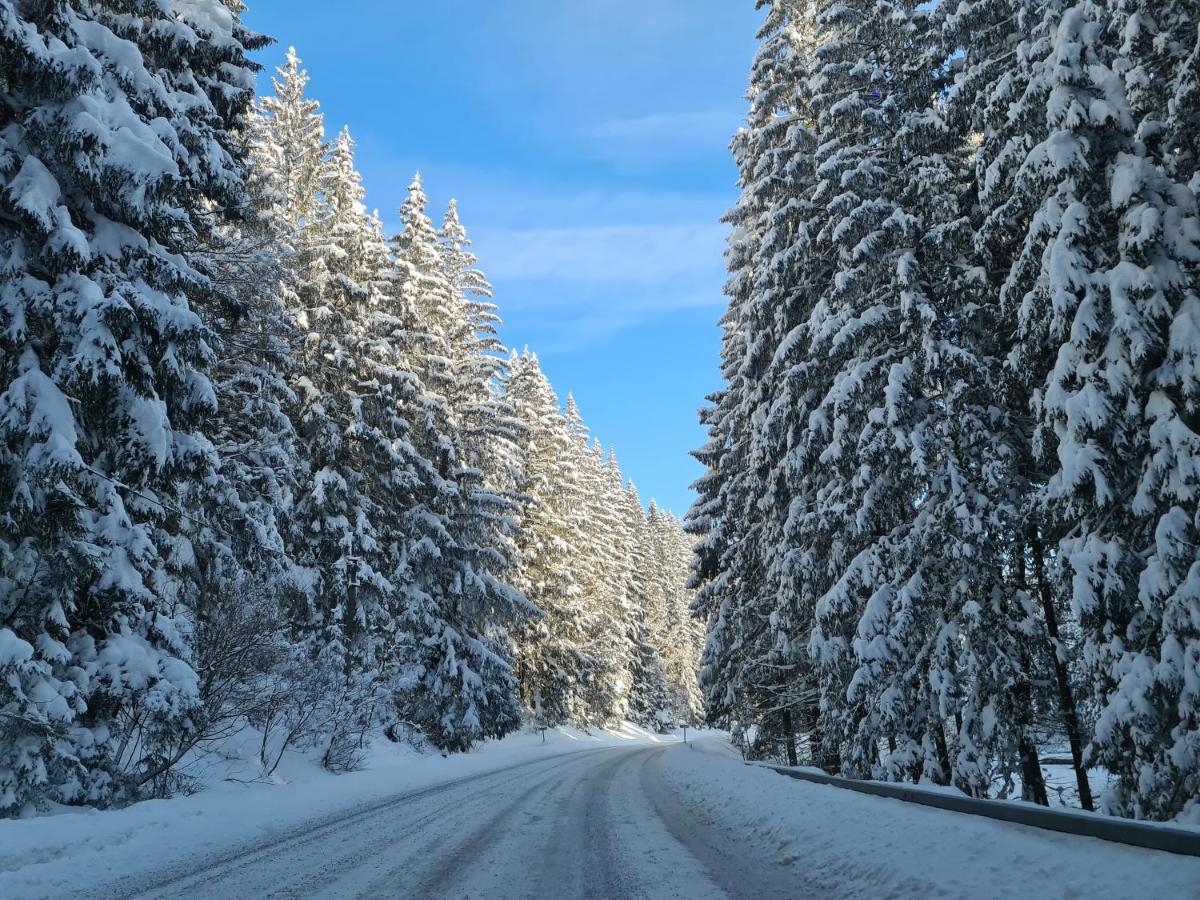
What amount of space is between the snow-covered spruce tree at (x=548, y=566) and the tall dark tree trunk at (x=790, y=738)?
1383 cm

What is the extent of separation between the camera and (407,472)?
22.7 m

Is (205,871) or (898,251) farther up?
(898,251)

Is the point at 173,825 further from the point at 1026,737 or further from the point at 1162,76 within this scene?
the point at 1162,76

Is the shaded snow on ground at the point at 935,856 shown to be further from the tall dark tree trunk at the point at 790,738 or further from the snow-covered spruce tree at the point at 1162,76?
the tall dark tree trunk at the point at 790,738

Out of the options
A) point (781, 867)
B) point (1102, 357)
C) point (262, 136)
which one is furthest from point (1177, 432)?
point (262, 136)

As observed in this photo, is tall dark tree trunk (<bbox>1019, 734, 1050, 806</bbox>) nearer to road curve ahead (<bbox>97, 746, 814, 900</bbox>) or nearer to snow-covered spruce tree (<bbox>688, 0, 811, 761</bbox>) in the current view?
snow-covered spruce tree (<bbox>688, 0, 811, 761</bbox>)

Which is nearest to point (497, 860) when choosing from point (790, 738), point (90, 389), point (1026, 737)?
point (90, 389)

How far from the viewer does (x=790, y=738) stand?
834 inches

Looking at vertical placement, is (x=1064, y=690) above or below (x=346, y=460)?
below

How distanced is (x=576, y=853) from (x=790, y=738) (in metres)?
15.1

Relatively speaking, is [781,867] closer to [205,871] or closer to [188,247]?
[205,871]

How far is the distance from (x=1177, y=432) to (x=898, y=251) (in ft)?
22.0

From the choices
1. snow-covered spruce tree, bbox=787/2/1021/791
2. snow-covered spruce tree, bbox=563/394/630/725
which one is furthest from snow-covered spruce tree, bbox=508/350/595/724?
snow-covered spruce tree, bbox=787/2/1021/791

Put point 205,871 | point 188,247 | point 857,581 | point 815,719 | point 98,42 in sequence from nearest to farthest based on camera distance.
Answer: point 205,871
point 98,42
point 188,247
point 857,581
point 815,719
